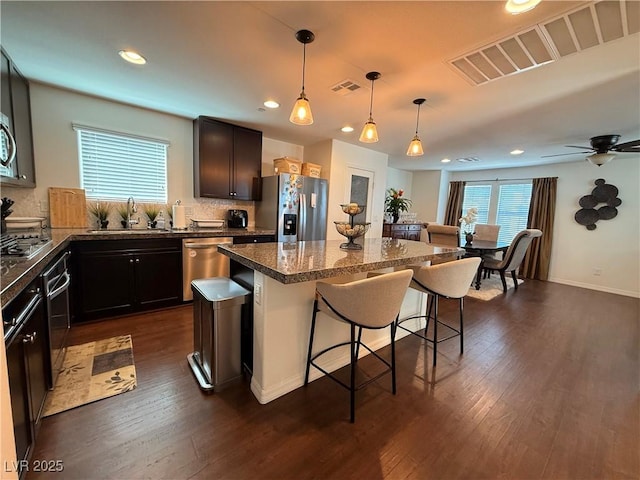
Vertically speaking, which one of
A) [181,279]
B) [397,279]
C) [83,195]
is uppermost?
[83,195]

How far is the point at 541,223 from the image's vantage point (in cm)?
543

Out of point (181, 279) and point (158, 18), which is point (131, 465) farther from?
point (158, 18)

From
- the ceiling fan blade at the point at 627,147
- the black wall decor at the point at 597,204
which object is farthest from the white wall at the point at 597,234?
the ceiling fan blade at the point at 627,147

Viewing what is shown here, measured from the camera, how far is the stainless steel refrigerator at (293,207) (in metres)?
3.75

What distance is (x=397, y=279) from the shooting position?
4.91 ft

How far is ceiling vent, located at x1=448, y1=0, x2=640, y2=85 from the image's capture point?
1.43m

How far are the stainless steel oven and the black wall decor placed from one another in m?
7.46

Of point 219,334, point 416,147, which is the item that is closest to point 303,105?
point 416,147

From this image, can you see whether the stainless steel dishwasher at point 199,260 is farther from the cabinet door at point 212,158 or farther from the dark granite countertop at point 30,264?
the cabinet door at point 212,158

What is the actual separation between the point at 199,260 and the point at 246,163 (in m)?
1.58

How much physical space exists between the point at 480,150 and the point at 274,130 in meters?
3.51

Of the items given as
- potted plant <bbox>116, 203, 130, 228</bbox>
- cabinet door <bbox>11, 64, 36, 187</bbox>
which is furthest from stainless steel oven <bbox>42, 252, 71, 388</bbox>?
potted plant <bbox>116, 203, 130, 228</bbox>

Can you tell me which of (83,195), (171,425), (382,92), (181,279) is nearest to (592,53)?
(382,92)

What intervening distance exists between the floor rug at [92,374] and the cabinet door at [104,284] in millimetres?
521
